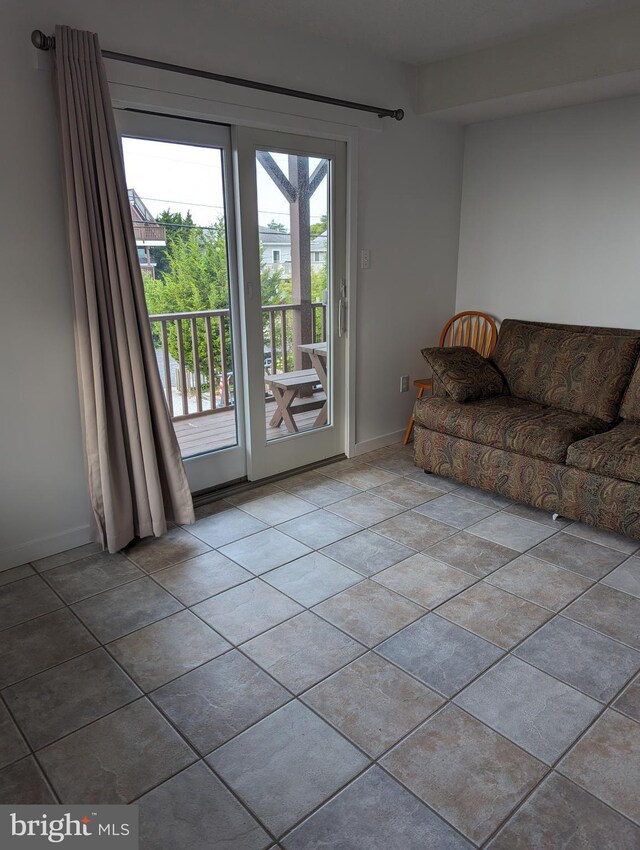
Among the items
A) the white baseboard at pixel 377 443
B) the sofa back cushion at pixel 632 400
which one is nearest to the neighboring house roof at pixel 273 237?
the white baseboard at pixel 377 443

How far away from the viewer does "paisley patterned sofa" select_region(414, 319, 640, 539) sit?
2.89m

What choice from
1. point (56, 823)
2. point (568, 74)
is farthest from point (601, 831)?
point (568, 74)

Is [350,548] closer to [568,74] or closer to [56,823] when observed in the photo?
[56,823]

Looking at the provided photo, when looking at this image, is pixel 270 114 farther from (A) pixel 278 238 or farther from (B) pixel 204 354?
(B) pixel 204 354

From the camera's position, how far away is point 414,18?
2.95 meters

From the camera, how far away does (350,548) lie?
2836 millimetres

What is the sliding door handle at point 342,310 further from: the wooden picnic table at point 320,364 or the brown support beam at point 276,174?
the brown support beam at point 276,174

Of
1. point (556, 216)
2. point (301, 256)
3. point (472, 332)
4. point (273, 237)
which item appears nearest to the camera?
point (273, 237)

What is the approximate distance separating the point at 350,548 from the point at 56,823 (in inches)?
63.5

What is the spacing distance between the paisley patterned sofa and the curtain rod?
1463 millimetres

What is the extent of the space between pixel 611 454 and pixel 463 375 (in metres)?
1.04

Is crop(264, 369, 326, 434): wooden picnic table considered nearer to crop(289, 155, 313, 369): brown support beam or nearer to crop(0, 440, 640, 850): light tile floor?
crop(289, 155, 313, 369): brown support beam

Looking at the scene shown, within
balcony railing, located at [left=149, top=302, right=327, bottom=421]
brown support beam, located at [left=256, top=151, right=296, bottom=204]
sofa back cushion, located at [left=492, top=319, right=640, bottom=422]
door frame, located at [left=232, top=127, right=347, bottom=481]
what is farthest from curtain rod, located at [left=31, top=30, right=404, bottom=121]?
sofa back cushion, located at [left=492, top=319, right=640, bottom=422]

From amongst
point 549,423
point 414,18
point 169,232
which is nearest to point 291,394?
point 169,232
